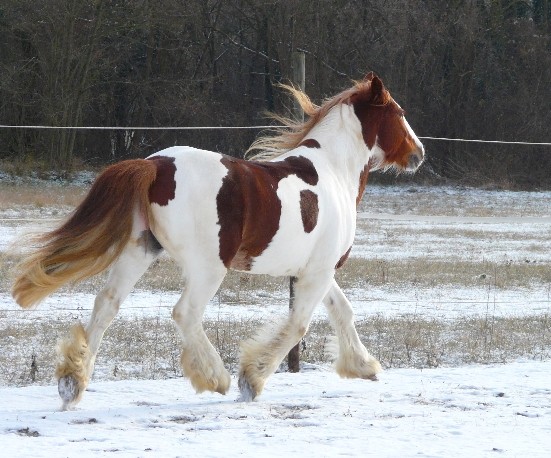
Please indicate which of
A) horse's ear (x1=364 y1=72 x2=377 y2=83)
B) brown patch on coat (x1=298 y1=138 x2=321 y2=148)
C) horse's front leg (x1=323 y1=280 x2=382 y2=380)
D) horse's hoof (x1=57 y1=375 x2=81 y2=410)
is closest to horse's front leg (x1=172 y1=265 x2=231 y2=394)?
horse's hoof (x1=57 y1=375 x2=81 y2=410)

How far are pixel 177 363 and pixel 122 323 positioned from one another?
63.2 inches

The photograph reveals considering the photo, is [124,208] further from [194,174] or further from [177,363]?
[177,363]

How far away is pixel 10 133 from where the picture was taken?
95.3 feet

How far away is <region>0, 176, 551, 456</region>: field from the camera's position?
214 inches

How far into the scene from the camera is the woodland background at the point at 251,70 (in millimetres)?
27547

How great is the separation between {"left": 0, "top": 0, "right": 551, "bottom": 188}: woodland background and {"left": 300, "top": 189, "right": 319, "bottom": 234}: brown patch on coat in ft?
70.4

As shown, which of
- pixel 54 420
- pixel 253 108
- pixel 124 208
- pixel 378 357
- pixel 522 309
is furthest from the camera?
pixel 253 108

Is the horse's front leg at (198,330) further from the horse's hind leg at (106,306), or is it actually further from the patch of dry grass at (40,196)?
the patch of dry grass at (40,196)

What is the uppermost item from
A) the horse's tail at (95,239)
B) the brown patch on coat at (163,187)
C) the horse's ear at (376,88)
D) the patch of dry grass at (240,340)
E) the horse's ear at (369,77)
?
the horse's ear at (369,77)

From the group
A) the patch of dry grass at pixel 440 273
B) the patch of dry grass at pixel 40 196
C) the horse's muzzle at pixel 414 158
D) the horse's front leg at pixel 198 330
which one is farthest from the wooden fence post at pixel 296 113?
the patch of dry grass at pixel 40 196

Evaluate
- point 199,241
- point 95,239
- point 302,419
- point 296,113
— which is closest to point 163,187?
point 199,241

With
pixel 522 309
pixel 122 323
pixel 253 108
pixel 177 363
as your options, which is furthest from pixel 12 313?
pixel 253 108

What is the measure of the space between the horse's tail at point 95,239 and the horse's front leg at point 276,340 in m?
1.07

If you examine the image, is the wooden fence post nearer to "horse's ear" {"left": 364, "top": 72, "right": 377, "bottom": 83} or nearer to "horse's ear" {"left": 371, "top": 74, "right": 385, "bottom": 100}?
"horse's ear" {"left": 364, "top": 72, "right": 377, "bottom": 83}
